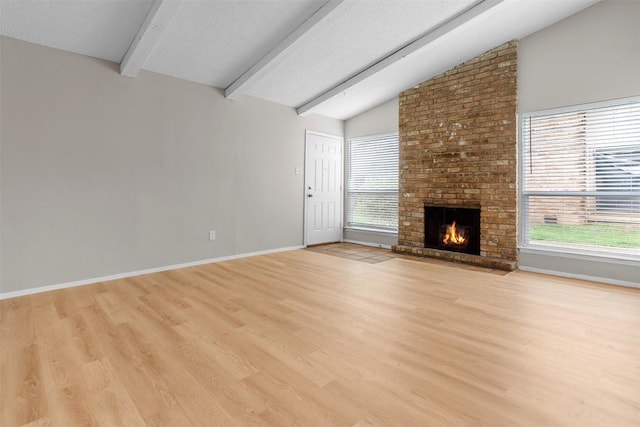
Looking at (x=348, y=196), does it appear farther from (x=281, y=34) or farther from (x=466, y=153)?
(x=281, y=34)

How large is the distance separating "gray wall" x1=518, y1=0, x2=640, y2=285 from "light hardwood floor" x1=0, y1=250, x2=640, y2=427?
457 mm

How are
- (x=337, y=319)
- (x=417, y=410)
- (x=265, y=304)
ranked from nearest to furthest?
(x=417, y=410) < (x=337, y=319) < (x=265, y=304)

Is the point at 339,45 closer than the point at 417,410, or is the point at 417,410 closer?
the point at 417,410

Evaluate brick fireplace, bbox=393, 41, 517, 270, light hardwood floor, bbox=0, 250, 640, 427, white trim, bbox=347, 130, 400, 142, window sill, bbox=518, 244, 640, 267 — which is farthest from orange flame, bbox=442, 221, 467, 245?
white trim, bbox=347, 130, 400, 142

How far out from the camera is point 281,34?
3393 millimetres

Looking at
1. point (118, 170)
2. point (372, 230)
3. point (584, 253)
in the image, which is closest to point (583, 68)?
point (584, 253)

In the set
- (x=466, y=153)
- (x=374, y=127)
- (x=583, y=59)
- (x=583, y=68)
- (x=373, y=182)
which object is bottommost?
(x=373, y=182)

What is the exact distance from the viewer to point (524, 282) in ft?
11.6

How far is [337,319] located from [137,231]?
9.06ft

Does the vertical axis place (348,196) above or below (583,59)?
below

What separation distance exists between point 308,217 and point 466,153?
9.06ft

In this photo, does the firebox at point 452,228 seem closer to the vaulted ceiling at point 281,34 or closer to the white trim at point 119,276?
the vaulted ceiling at point 281,34

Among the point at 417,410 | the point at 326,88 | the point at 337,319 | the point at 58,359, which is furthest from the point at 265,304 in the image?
the point at 326,88

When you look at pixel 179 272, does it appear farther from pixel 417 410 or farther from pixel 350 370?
pixel 417 410
